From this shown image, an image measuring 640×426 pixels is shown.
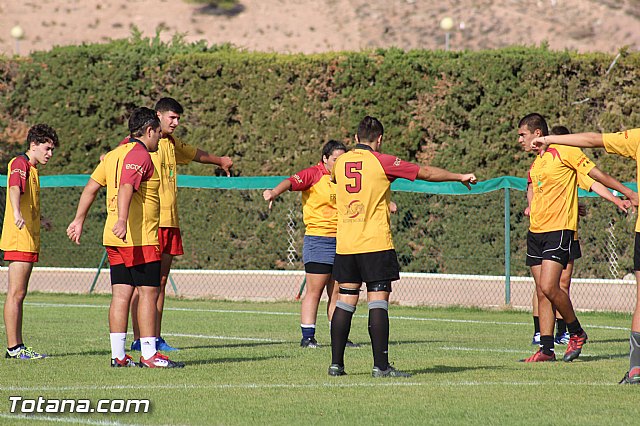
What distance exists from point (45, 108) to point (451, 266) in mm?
10297

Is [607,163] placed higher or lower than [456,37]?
lower

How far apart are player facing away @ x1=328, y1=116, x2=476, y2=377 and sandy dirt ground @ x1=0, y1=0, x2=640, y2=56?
129 feet

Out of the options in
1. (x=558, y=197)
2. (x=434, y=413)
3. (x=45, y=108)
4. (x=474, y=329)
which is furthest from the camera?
(x=45, y=108)

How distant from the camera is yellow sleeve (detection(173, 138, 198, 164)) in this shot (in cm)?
1203

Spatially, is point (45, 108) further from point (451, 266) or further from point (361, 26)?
point (361, 26)

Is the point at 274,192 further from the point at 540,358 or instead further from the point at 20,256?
the point at 540,358

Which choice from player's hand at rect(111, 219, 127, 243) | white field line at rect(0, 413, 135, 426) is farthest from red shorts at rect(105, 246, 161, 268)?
white field line at rect(0, 413, 135, 426)

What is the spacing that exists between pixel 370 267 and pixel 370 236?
0.26 metres

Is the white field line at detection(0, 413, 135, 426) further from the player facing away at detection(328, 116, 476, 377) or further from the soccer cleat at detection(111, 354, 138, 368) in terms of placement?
the player facing away at detection(328, 116, 476, 377)

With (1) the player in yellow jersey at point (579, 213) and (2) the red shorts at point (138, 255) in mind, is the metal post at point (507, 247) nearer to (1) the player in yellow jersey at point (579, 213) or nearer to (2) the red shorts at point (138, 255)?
(1) the player in yellow jersey at point (579, 213)

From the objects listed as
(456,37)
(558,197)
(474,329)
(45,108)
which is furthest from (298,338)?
(456,37)

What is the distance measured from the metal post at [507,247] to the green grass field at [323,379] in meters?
3.50

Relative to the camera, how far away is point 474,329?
48.1 feet

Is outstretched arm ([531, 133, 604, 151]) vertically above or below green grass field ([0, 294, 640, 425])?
above
